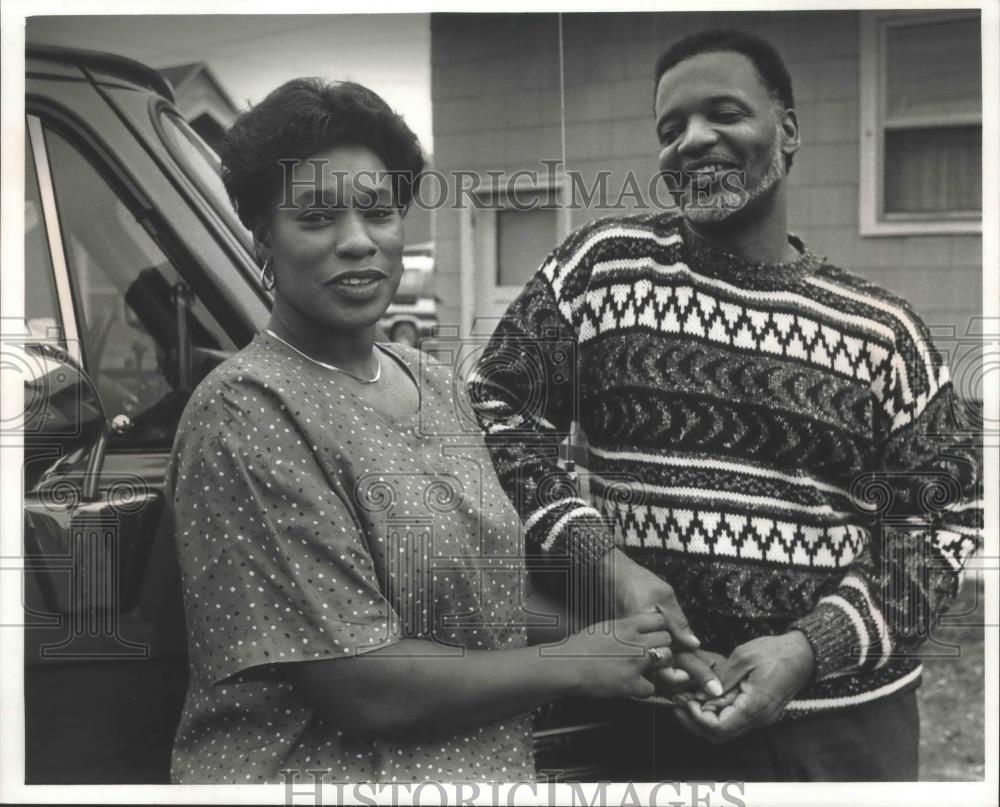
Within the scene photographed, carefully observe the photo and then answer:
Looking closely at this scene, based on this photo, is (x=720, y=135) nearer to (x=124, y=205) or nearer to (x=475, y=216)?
(x=475, y=216)

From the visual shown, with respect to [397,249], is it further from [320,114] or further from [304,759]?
[304,759]

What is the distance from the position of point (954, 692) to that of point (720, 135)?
4.96ft

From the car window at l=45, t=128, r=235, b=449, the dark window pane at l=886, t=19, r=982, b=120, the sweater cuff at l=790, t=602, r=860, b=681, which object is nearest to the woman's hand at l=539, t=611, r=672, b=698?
the sweater cuff at l=790, t=602, r=860, b=681

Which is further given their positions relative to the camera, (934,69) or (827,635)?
(934,69)

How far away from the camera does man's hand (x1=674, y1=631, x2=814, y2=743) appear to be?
2.59 m

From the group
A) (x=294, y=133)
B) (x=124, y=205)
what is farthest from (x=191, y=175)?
(x=294, y=133)

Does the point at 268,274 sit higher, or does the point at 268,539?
the point at 268,274

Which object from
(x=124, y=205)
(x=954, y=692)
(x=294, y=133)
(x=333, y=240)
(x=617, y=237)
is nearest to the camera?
(x=294, y=133)

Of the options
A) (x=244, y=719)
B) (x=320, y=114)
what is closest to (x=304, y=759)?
(x=244, y=719)

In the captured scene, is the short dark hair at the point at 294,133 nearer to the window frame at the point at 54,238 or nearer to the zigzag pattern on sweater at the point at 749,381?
the window frame at the point at 54,238

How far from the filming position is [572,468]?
265cm

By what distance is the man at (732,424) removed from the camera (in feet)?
8.43

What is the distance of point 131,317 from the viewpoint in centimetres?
257

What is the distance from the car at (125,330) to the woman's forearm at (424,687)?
29 centimetres
